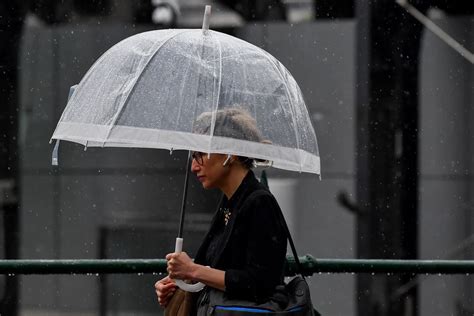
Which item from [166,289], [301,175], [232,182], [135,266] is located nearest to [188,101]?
[232,182]

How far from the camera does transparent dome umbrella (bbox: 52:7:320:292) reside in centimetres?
331

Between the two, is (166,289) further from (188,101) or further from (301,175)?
(301,175)

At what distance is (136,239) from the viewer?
272 inches

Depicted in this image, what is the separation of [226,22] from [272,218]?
3.78 meters

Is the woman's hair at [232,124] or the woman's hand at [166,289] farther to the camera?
the woman's hand at [166,289]

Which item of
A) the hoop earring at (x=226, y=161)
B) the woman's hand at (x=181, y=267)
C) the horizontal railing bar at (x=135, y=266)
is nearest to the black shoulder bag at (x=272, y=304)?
the woman's hand at (x=181, y=267)

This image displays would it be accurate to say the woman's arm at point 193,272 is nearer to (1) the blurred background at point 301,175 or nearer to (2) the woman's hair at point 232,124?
(2) the woman's hair at point 232,124

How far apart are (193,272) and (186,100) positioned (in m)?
0.54

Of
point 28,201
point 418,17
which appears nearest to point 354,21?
point 418,17

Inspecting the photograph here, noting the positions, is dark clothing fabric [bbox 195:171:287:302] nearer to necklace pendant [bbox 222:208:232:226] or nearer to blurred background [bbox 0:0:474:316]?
necklace pendant [bbox 222:208:232:226]

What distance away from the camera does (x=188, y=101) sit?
335 centimetres

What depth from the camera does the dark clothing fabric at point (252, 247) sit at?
331cm

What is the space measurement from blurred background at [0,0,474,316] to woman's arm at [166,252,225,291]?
3.54 metres

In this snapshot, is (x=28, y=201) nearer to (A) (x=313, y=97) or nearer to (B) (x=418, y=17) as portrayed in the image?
(A) (x=313, y=97)
